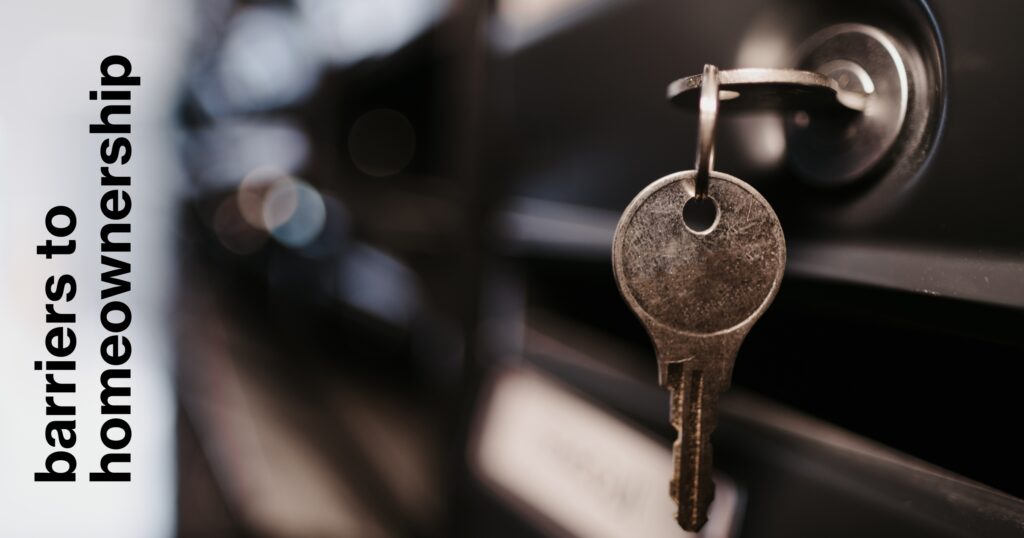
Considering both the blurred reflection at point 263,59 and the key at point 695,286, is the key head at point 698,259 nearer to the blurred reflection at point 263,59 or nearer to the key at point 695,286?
the key at point 695,286

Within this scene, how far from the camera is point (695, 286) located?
339 millimetres

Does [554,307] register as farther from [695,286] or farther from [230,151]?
[230,151]

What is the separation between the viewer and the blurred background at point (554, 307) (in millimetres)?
331

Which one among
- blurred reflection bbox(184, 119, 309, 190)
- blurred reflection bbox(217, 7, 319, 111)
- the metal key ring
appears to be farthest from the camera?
blurred reflection bbox(184, 119, 309, 190)

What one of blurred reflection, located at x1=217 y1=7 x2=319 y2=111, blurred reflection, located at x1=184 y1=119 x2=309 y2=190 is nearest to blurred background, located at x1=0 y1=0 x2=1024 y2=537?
blurred reflection, located at x1=217 y1=7 x2=319 y2=111

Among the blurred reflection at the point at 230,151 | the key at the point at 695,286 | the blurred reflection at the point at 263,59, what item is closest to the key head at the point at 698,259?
the key at the point at 695,286

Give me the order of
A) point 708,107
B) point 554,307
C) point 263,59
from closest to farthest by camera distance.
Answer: point 708,107
point 554,307
point 263,59

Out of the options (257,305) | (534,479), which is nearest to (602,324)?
(534,479)

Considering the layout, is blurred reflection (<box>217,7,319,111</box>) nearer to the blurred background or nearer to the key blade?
the blurred background

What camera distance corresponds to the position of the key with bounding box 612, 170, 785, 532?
33 cm

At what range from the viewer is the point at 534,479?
669 mm

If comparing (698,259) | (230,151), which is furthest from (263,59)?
(698,259)

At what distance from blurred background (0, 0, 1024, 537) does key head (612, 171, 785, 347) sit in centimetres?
7

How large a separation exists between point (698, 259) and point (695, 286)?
0.01 metres
